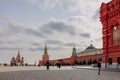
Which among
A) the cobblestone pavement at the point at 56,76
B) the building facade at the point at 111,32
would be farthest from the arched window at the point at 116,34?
the cobblestone pavement at the point at 56,76

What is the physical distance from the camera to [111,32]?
59.8m

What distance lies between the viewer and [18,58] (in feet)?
433

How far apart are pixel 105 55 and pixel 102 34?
514 cm

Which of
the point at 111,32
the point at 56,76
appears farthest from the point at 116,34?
the point at 56,76

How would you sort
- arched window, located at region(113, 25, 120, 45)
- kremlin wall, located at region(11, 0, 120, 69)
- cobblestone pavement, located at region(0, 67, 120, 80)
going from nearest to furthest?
cobblestone pavement, located at region(0, 67, 120, 80) < arched window, located at region(113, 25, 120, 45) < kremlin wall, located at region(11, 0, 120, 69)

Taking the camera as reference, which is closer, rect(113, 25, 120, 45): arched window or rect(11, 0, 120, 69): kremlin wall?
rect(113, 25, 120, 45): arched window

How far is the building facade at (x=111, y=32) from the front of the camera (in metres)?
57.2

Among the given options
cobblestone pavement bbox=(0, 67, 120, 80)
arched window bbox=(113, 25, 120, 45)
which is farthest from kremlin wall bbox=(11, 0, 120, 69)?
cobblestone pavement bbox=(0, 67, 120, 80)

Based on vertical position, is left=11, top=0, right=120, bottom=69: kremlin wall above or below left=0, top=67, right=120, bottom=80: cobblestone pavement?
above

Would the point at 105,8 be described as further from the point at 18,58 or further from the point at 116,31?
the point at 18,58

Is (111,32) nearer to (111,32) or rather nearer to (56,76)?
(111,32)

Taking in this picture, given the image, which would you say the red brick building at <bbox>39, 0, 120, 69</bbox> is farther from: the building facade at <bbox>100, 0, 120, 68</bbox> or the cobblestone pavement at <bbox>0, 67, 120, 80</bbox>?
the cobblestone pavement at <bbox>0, 67, 120, 80</bbox>

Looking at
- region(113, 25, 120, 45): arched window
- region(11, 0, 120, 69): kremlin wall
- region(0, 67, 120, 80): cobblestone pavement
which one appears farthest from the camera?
region(11, 0, 120, 69): kremlin wall

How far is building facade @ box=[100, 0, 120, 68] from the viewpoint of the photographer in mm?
57188
